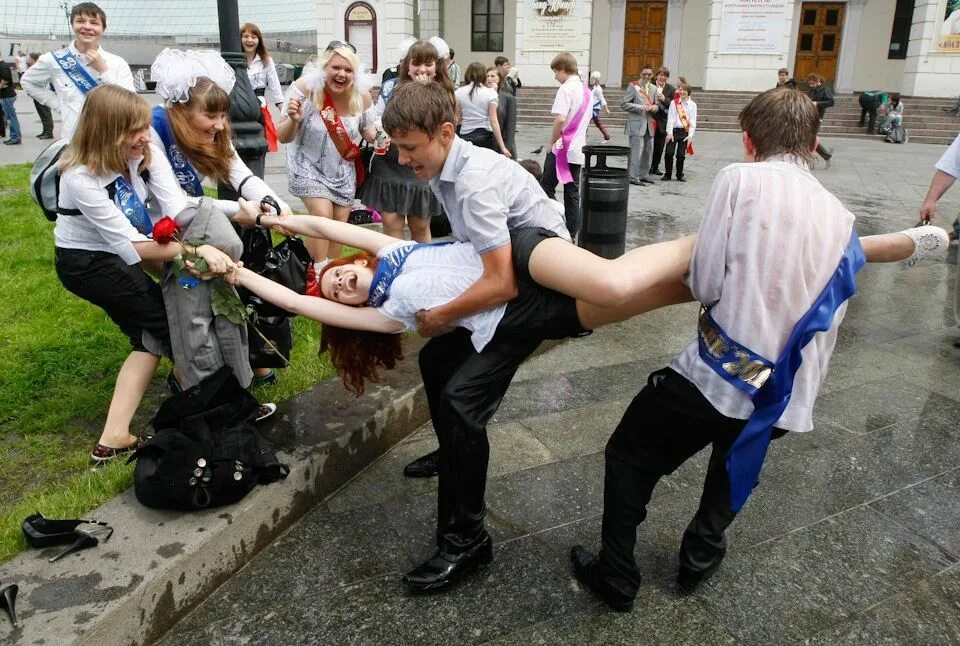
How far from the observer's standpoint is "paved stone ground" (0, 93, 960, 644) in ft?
8.39

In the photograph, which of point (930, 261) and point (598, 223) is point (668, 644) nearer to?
point (598, 223)

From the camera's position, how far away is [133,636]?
7.83ft

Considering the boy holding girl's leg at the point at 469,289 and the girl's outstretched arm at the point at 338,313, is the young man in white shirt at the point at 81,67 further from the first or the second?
the boy holding girl's leg at the point at 469,289

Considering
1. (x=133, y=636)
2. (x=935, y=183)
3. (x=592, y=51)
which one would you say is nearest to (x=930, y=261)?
(x=935, y=183)

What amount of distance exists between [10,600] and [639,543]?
217 cm

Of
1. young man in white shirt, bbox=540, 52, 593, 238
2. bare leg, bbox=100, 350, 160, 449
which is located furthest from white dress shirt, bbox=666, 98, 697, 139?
bare leg, bbox=100, 350, 160, 449

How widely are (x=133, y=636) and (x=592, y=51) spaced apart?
29300mm

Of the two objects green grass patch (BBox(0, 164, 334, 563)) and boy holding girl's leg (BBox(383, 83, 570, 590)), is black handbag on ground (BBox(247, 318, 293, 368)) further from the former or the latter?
boy holding girl's leg (BBox(383, 83, 570, 590))

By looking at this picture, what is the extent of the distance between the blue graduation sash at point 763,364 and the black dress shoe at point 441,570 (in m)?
0.98

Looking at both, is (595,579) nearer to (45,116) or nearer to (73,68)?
(73,68)

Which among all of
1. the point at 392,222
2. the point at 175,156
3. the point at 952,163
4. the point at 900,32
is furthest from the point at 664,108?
the point at 900,32

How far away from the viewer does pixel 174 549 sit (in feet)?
8.48

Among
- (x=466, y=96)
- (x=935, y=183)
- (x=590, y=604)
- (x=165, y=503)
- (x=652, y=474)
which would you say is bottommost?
(x=590, y=604)

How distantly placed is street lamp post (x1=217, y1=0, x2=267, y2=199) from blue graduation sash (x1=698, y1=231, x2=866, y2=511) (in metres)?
3.59
